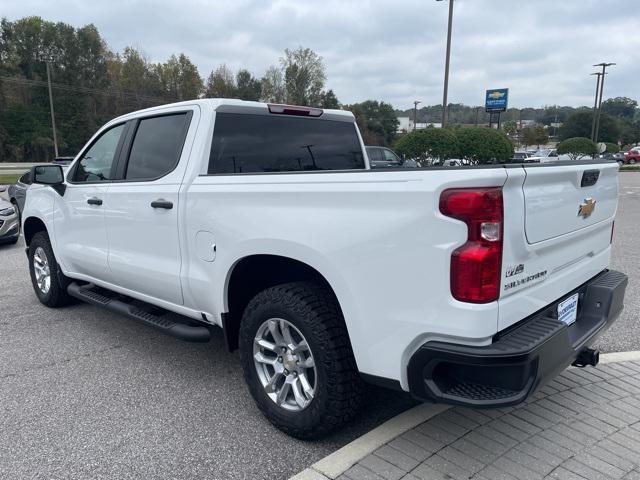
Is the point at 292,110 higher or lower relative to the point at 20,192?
higher

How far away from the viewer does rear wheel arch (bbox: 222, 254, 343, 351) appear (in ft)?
9.81

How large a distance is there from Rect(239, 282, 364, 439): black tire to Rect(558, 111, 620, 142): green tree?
8562 centimetres

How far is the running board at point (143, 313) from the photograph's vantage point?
11.1 ft

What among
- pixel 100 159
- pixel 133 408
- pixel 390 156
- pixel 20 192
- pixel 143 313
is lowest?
pixel 133 408

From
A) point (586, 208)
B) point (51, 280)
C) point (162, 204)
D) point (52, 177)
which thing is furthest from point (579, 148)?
point (162, 204)

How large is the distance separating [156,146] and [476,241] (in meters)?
2.61

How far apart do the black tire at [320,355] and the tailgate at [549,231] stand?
0.83m

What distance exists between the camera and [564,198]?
8.33 ft

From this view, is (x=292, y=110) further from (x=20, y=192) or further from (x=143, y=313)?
(x=20, y=192)

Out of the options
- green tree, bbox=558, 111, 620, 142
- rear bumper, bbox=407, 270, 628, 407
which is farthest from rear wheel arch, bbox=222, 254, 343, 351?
green tree, bbox=558, 111, 620, 142

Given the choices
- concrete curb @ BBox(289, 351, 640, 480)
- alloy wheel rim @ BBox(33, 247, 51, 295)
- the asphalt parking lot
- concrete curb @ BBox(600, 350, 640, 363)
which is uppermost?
alloy wheel rim @ BBox(33, 247, 51, 295)

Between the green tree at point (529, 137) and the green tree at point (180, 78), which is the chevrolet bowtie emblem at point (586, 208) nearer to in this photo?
the green tree at point (180, 78)

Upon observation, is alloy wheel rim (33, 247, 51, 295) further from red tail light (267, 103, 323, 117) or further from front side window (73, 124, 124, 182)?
red tail light (267, 103, 323, 117)

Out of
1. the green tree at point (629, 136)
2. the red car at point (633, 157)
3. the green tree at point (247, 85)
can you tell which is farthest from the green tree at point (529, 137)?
the green tree at point (247, 85)
